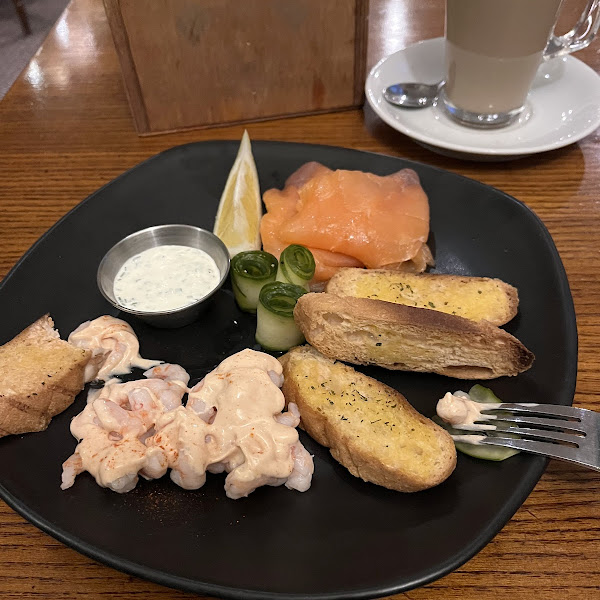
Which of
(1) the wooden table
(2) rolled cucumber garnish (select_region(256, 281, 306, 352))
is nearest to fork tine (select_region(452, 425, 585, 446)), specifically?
(1) the wooden table

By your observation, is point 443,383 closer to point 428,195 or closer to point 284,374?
point 284,374

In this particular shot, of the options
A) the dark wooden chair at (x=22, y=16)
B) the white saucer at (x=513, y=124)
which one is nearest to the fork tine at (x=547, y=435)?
the white saucer at (x=513, y=124)

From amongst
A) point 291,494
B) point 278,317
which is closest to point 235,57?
point 278,317

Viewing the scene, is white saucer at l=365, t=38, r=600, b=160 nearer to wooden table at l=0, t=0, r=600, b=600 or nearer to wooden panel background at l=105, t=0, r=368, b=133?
wooden table at l=0, t=0, r=600, b=600

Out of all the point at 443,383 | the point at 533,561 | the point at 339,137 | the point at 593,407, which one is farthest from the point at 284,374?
the point at 339,137

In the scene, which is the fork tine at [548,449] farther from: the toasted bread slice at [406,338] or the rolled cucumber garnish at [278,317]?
the rolled cucumber garnish at [278,317]

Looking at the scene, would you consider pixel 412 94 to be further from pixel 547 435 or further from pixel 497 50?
pixel 547 435
